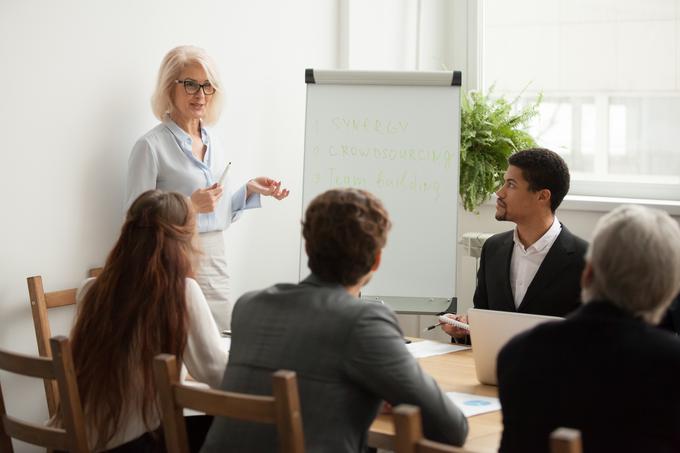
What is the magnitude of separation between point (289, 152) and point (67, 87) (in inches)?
58.4

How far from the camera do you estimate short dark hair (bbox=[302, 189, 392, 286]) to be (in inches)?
76.2

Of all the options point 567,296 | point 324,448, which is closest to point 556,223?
point 567,296

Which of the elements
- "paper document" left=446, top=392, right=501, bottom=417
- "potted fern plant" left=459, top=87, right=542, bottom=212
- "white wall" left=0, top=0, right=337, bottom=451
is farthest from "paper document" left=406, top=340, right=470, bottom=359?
"potted fern plant" left=459, top=87, right=542, bottom=212

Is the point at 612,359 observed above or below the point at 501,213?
below

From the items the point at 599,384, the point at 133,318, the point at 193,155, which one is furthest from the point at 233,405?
the point at 193,155

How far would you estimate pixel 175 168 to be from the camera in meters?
3.42

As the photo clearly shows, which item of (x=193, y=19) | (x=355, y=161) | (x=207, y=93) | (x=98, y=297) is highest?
(x=193, y=19)

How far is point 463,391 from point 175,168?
1524 mm

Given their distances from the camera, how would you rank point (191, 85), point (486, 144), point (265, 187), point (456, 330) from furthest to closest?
point (486, 144)
point (265, 187)
point (191, 85)
point (456, 330)

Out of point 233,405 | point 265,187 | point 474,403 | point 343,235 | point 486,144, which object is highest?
point 486,144

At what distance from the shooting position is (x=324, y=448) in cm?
183

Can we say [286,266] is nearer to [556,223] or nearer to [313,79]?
[313,79]

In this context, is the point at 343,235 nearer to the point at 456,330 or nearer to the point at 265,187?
the point at 456,330

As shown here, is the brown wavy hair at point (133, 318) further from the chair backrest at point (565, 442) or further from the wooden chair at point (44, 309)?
the chair backrest at point (565, 442)
